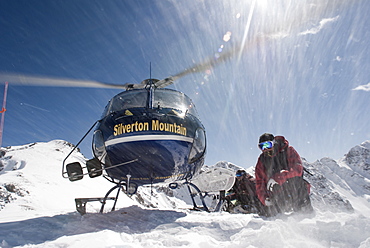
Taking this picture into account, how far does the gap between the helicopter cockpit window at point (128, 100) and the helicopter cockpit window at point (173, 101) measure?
0.26 meters

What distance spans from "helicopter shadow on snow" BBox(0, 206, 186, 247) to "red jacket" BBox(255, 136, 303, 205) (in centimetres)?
180

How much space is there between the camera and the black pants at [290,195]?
11.1 feet

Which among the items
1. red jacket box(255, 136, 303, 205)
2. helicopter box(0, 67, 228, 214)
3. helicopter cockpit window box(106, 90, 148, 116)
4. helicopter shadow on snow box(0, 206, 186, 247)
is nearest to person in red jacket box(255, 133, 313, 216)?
red jacket box(255, 136, 303, 205)

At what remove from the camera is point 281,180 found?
3416 millimetres

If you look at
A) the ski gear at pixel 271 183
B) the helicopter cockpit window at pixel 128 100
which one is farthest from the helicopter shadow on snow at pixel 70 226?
the helicopter cockpit window at pixel 128 100

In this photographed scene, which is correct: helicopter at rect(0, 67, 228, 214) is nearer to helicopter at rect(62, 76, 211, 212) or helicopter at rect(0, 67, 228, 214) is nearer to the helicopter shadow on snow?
helicopter at rect(62, 76, 211, 212)

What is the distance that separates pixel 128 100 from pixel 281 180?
10.6 ft

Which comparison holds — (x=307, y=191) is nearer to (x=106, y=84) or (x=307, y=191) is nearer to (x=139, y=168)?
(x=139, y=168)

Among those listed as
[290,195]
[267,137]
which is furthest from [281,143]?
[290,195]

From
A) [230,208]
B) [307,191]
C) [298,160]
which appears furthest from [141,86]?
[230,208]

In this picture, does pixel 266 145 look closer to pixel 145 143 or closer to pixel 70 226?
pixel 145 143

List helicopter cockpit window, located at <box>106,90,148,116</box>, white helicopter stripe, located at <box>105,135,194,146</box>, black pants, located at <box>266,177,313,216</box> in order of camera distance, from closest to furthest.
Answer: black pants, located at <box>266,177,313,216</box>, white helicopter stripe, located at <box>105,135,194,146</box>, helicopter cockpit window, located at <box>106,90,148,116</box>

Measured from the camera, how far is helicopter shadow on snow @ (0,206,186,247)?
2.52 m

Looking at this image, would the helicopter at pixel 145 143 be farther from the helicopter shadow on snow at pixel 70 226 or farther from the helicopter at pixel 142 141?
the helicopter shadow on snow at pixel 70 226
